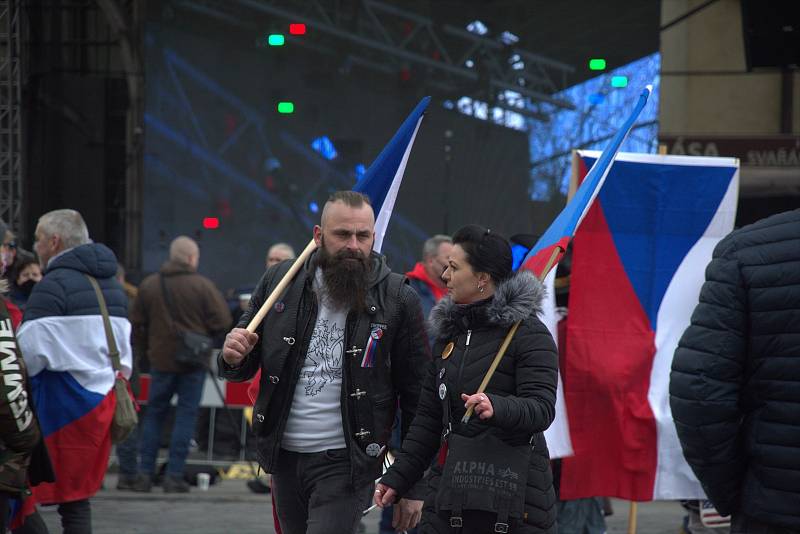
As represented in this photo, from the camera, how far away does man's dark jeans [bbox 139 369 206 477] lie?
10.5 meters

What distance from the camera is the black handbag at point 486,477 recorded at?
14.1ft

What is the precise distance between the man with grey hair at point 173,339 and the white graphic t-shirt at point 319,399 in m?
5.95

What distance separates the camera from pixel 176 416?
1048cm

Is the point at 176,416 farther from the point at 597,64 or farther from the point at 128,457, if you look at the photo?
the point at 597,64

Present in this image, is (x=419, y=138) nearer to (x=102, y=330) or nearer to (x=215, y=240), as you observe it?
(x=215, y=240)

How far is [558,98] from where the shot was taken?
13.5 meters

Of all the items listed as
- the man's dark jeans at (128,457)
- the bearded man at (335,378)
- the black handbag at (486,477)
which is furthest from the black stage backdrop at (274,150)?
the black handbag at (486,477)

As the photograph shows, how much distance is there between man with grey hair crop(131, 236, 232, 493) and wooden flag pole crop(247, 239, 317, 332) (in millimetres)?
5785

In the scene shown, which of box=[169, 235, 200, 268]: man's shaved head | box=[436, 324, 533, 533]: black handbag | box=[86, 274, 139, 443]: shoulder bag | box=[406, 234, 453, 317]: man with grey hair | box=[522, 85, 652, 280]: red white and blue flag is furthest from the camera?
box=[169, 235, 200, 268]: man's shaved head

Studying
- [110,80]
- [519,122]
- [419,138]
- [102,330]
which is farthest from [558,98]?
[102,330]

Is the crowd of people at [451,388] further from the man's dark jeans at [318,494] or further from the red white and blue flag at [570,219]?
the red white and blue flag at [570,219]

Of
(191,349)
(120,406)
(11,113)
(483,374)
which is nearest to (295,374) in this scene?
(483,374)

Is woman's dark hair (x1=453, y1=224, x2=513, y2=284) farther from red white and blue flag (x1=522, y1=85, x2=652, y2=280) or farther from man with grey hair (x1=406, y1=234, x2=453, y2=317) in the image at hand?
man with grey hair (x1=406, y1=234, x2=453, y2=317)

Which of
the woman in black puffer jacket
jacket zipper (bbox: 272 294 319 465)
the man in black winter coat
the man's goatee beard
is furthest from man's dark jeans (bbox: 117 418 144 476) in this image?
the man in black winter coat
